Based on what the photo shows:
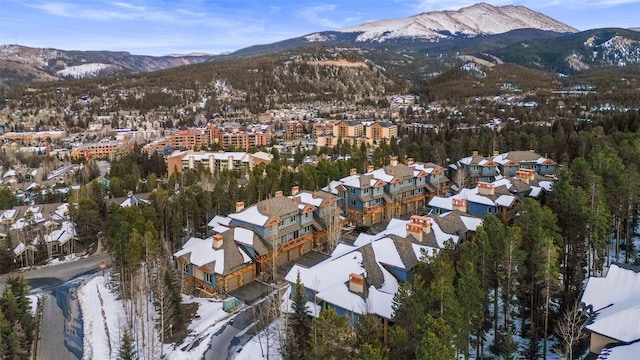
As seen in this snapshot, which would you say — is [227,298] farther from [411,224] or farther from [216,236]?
[411,224]

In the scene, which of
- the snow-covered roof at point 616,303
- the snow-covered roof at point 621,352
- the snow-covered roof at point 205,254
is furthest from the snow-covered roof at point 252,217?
the snow-covered roof at point 621,352

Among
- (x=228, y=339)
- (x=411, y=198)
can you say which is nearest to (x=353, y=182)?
(x=411, y=198)

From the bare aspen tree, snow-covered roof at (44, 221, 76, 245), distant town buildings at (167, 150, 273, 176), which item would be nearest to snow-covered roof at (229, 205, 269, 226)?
snow-covered roof at (44, 221, 76, 245)

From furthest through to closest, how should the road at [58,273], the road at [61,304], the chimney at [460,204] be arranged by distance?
1. the chimney at [460,204]
2. the road at [58,273]
3. the road at [61,304]

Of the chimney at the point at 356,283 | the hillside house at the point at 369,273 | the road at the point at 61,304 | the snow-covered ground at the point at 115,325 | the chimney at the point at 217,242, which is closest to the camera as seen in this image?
the hillside house at the point at 369,273

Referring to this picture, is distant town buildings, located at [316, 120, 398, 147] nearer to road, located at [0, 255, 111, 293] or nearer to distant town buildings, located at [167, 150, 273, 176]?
distant town buildings, located at [167, 150, 273, 176]

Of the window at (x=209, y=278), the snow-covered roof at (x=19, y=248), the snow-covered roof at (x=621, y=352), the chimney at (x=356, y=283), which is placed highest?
the snow-covered roof at (x=621, y=352)

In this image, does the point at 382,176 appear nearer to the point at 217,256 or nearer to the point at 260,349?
the point at 217,256

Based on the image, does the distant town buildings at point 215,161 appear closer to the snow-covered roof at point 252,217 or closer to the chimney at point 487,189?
the snow-covered roof at point 252,217
